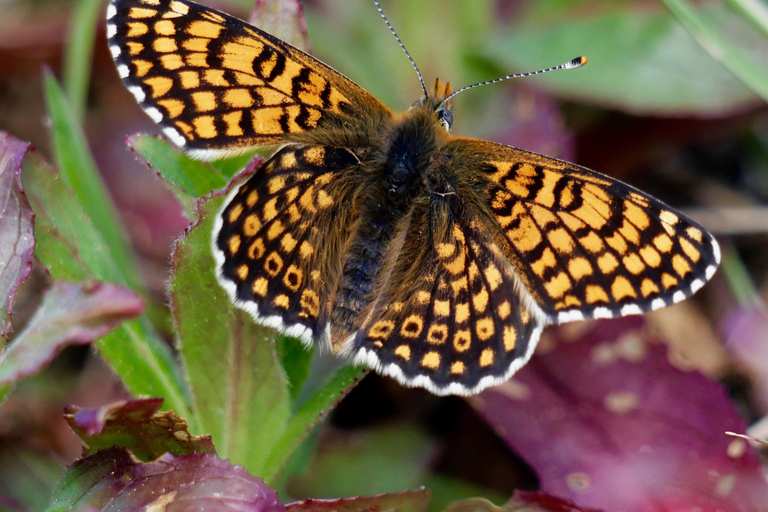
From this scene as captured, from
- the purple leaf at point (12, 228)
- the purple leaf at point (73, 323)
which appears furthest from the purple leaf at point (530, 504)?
the purple leaf at point (12, 228)

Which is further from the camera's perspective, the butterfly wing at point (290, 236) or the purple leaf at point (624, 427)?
the purple leaf at point (624, 427)

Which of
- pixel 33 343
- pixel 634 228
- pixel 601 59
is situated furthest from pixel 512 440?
pixel 601 59

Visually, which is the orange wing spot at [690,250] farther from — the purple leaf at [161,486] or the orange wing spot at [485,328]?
the purple leaf at [161,486]

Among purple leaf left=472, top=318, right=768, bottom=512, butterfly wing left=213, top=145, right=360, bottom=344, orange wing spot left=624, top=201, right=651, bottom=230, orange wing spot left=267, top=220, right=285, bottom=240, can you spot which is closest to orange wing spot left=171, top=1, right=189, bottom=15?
butterfly wing left=213, top=145, right=360, bottom=344

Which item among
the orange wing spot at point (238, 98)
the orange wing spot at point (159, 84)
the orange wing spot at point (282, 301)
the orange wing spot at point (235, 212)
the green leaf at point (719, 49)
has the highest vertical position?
the orange wing spot at point (159, 84)

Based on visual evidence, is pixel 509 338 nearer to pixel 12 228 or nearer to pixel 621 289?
pixel 621 289

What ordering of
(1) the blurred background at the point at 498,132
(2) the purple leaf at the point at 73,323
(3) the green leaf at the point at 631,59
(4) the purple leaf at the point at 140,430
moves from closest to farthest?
1. (2) the purple leaf at the point at 73,323
2. (4) the purple leaf at the point at 140,430
3. (1) the blurred background at the point at 498,132
4. (3) the green leaf at the point at 631,59

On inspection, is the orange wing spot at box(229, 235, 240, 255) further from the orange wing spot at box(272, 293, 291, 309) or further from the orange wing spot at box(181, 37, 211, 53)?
the orange wing spot at box(181, 37, 211, 53)
